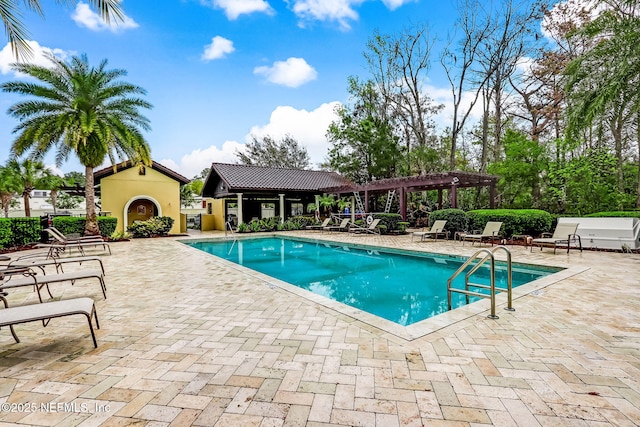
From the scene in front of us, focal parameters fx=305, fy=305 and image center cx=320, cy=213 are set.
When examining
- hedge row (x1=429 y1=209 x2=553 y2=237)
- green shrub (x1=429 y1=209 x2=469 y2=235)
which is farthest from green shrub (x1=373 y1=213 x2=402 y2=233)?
hedge row (x1=429 y1=209 x2=553 y2=237)

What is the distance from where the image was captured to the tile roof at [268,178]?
18.4 m

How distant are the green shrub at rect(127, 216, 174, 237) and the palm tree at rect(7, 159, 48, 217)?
41.4ft

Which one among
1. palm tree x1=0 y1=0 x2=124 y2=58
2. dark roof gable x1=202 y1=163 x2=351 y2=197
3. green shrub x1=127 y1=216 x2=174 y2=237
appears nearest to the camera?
palm tree x1=0 y1=0 x2=124 y2=58

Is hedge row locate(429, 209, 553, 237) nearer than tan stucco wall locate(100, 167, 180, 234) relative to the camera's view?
Yes

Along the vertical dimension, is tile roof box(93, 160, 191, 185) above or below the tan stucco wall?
above

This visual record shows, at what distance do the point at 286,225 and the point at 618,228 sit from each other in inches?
586

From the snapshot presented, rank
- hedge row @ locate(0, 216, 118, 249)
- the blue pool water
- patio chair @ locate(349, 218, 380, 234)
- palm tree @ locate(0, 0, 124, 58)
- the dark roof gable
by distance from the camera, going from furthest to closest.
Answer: the dark roof gable
patio chair @ locate(349, 218, 380, 234)
hedge row @ locate(0, 216, 118, 249)
the blue pool water
palm tree @ locate(0, 0, 124, 58)

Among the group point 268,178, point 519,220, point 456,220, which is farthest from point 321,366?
point 268,178

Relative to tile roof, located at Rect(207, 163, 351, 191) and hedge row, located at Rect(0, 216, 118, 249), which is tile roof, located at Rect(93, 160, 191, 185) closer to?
tile roof, located at Rect(207, 163, 351, 191)

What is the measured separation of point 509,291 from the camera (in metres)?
3.96

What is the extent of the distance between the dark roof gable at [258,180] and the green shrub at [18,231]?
838 cm

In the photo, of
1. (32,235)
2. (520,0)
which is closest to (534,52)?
(520,0)

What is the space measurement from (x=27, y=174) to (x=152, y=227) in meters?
14.4

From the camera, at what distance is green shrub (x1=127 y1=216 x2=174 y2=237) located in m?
15.5
